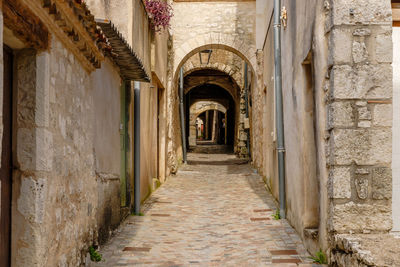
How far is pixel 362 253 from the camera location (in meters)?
3.04

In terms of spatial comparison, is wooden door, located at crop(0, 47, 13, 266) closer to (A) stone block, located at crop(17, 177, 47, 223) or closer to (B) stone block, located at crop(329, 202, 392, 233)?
(A) stone block, located at crop(17, 177, 47, 223)

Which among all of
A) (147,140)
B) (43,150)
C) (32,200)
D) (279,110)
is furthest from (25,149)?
(147,140)

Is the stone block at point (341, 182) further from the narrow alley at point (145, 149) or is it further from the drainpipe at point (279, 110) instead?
the drainpipe at point (279, 110)

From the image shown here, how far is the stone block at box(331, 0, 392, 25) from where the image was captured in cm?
368

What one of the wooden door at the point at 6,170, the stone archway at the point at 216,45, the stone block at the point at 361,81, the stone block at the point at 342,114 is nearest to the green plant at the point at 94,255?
the wooden door at the point at 6,170

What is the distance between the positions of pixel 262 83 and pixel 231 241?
612cm

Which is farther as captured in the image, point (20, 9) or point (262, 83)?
point (262, 83)

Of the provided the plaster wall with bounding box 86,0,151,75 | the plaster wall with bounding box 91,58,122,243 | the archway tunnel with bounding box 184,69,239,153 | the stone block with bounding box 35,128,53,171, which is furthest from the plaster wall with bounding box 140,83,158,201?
the archway tunnel with bounding box 184,69,239,153

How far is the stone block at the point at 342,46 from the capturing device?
370 centimetres

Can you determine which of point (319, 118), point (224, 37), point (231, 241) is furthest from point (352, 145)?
point (224, 37)

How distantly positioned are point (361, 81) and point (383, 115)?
1.06 ft

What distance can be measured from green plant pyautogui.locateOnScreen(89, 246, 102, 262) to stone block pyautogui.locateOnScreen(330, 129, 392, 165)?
227 cm

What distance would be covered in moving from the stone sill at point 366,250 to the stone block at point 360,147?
59 cm

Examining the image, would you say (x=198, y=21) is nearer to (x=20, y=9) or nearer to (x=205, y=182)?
(x=205, y=182)
